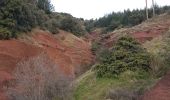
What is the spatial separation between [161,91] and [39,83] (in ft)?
31.8

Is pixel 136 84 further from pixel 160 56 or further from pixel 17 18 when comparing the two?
pixel 17 18

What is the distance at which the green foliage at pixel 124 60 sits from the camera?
123 feet

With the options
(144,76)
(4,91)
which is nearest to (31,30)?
(4,91)

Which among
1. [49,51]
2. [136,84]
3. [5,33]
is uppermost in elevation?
[5,33]

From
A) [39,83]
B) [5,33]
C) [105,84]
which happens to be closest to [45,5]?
[5,33]

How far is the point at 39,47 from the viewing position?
153ft

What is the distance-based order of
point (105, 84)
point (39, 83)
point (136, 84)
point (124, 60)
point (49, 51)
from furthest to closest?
point (49, 51), point (124, 60), point (105, 84), point (136, 84), point (39, 83)

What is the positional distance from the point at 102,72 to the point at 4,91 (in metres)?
7.48

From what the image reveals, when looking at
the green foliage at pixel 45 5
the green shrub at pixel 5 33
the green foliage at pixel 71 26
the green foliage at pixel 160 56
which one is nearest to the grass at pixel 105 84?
the green foliage at pixel 160 56

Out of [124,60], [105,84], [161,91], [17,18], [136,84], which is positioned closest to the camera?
[161,91]

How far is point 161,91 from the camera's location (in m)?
27.4

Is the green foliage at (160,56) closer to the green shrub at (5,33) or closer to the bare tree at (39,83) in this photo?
the bare tree at (39,83)

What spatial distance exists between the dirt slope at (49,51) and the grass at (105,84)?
5665 mm

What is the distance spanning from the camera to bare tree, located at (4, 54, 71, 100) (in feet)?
110
